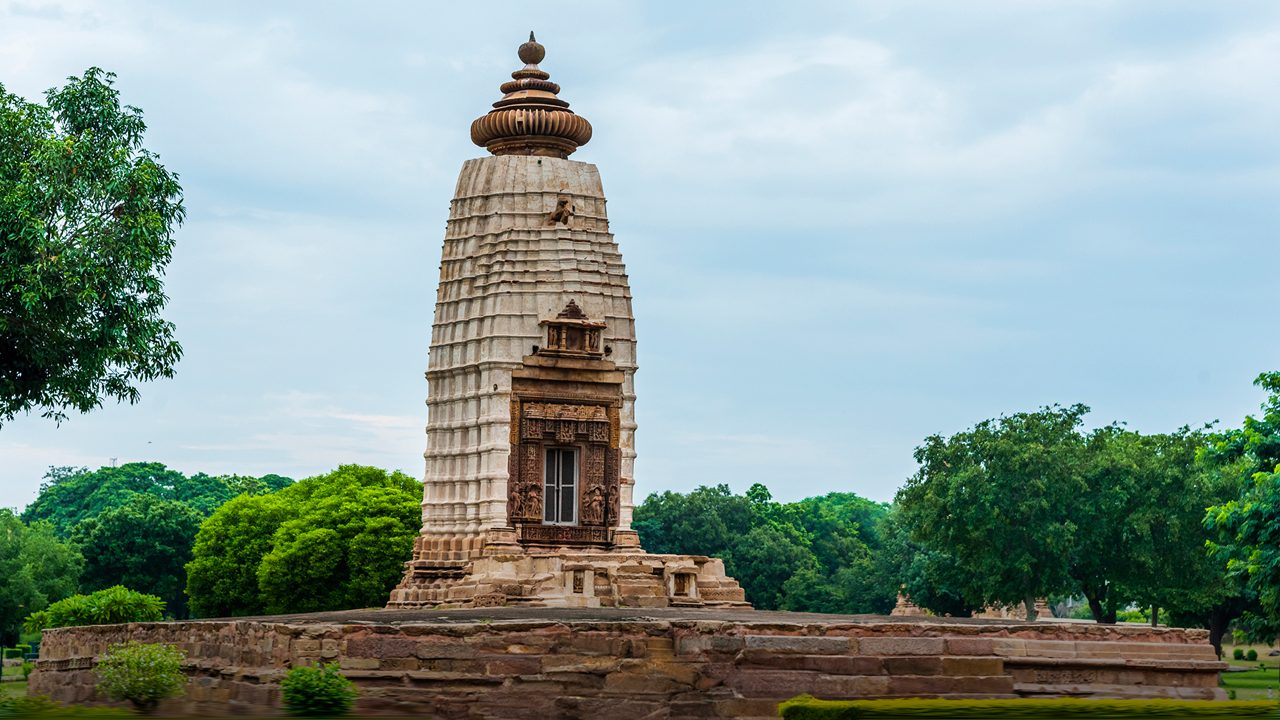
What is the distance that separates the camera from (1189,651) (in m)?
20.9

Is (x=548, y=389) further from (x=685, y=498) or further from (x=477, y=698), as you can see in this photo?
(x=685, y=498)

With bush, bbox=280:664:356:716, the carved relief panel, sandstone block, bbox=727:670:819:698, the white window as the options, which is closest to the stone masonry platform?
sandstone block, bbox=727:670:819:698

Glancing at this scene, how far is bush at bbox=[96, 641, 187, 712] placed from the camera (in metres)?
19.3

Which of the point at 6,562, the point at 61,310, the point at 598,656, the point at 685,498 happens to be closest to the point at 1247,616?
the point at 598,656

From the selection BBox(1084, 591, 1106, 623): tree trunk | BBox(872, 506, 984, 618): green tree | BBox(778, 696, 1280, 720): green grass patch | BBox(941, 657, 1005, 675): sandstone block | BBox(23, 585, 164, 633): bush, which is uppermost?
BBox(872, 506, 984, 618): green tree

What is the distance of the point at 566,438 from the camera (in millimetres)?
33750

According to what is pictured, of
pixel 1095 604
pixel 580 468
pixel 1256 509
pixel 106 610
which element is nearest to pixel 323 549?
pixel 106 610

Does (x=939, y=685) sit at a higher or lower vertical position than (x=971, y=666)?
lower

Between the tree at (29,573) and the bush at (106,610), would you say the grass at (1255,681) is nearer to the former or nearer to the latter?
the bush at (106,610)

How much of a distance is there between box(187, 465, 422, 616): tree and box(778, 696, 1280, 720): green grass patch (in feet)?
100.0

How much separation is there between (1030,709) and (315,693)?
7258mm

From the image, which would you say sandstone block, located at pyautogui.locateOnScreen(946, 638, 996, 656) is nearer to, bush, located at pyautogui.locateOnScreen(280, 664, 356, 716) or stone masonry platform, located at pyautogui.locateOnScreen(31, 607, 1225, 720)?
stone masonry platform, located at pyautogui.locateOnScreen(31, 607, 1225, 720)

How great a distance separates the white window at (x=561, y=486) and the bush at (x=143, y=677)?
1394 centimetres

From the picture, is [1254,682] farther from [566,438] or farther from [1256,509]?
[566,438]
